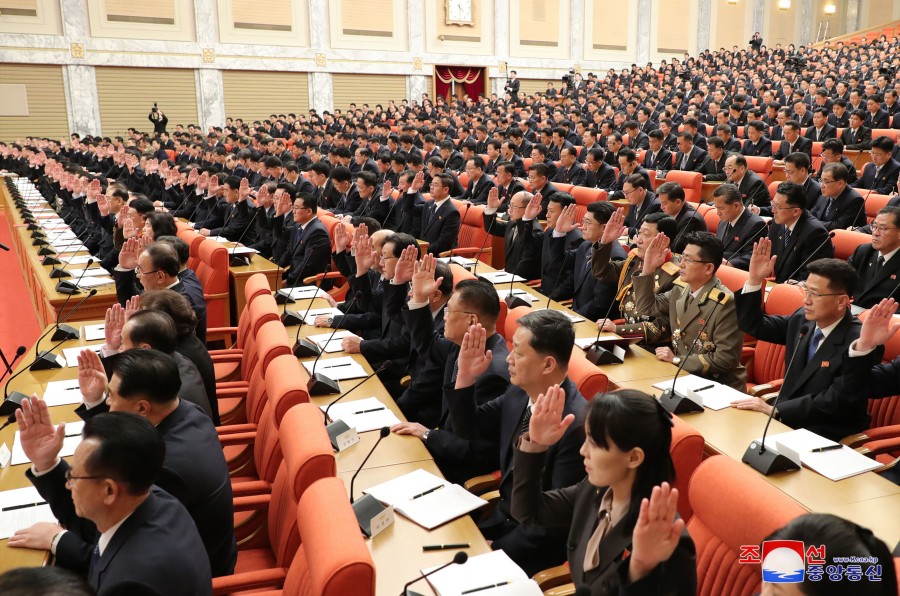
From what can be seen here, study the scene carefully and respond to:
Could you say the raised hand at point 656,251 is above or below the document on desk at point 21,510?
above

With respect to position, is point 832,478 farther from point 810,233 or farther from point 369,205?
point 369,205

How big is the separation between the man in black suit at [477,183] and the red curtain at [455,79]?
1316 centimetres

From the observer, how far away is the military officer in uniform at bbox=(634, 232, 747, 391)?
331 cm

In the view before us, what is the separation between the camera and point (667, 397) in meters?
2.75

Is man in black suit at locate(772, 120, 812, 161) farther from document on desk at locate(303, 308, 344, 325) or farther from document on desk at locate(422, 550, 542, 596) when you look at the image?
document on desk at locate(422, 550, 542, 596)

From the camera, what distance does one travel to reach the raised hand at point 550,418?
1.83 metres

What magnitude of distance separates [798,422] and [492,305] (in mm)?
1309

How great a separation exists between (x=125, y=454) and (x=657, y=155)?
8.94 metres

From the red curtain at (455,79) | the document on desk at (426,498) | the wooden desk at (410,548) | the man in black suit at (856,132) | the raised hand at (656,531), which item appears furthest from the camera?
the red curtain at (455,79)

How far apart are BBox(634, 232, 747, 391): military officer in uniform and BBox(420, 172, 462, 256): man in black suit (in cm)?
308

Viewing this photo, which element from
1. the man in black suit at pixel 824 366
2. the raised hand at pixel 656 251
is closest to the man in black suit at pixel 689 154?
the raised hand at pixel 656 251

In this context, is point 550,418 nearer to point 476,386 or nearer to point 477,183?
point 476,386

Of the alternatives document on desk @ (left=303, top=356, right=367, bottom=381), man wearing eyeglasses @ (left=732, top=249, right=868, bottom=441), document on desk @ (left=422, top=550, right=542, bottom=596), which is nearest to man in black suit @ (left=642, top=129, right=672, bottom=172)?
man wearing eyeglasses @ (left=732, top=249, right=868, bottom=441)

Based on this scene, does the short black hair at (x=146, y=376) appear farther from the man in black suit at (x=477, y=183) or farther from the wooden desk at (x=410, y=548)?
the man in black suit at (x=477, y=183)
